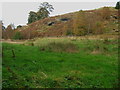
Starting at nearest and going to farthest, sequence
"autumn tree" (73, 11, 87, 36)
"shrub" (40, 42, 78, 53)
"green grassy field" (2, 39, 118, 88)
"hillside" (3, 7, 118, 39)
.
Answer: "green grassy field" (2, 39, 118, 88) → "shrub" (40, 42, 78, 53) → "autumn tree" (73, 11, 87, 36) → "hillside" (3, 7, 118, 39)

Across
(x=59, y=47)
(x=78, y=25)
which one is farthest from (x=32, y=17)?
(x=59, y=47)

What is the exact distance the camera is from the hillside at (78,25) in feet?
166

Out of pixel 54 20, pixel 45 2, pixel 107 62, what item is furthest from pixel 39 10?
pixel 107 62

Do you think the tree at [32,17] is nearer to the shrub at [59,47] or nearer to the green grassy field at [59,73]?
the shrub at [59,47]

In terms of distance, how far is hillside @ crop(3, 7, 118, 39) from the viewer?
50534 mm

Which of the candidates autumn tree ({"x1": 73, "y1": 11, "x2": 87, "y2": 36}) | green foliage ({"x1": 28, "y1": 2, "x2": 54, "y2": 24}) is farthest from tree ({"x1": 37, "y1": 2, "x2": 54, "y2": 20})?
autumn tree ({"x1": 73, "y1": 11, "x2": 87, "y2": 36})

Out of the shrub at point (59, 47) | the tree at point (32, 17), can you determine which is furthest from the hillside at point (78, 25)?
the shrub at point (59, 47)

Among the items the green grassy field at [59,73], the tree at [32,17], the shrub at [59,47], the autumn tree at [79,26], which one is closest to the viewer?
the green grassy field at [59,73]

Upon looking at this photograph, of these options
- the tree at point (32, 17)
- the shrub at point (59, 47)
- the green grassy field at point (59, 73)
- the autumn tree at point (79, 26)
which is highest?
the tree at point (32, 17)

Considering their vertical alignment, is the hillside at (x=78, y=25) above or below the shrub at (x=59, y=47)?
above

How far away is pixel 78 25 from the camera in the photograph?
1961 inches

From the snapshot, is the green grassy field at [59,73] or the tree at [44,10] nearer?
the green grassy field at [59,73]

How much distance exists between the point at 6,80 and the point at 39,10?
336ft

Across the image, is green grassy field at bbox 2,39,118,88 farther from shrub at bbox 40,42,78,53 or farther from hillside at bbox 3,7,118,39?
hillside at bbox 3,7,118,39
